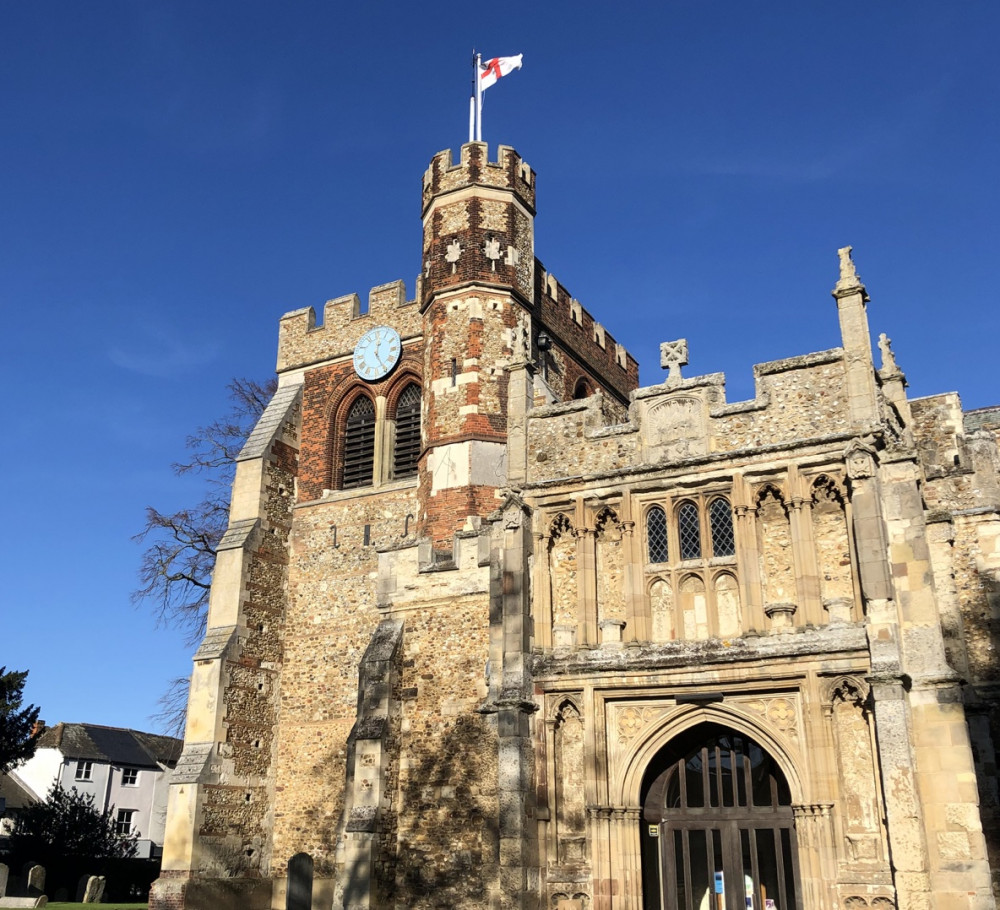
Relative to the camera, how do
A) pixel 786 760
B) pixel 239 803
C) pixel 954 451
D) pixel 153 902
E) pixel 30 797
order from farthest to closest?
pixel 30 797 → pixel 239 803 → pixel 153 902 → pixel 954 451 → pixel 786 760

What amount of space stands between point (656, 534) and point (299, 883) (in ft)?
36.4

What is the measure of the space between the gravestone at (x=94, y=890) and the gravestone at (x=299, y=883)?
12647mm

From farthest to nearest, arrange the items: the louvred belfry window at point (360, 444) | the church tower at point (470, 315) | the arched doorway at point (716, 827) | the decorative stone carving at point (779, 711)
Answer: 1. the louvred belfry window at point (360, 444)
2. the church tower at point (470, 315)
3. the arched doorway at point (716, 827)
4. the decorative stone carving at point (779, 711)

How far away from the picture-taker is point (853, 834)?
1327cm

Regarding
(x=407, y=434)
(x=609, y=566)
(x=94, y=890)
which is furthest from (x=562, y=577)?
(x=94, y=890)

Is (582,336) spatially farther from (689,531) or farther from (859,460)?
(859,460)

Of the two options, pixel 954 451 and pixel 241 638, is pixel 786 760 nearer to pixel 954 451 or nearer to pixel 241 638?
pixel 954 451

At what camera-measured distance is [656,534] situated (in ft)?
52.4

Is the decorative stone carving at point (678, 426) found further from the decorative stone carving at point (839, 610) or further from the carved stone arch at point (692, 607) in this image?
the decorative stone carving at point (839, 610)

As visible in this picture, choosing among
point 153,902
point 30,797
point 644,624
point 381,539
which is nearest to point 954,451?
point 644,624

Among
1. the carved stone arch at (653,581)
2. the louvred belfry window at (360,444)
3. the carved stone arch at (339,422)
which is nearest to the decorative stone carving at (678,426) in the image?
the carved stone arch at (653,581)

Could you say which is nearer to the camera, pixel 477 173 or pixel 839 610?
pixel 839 610

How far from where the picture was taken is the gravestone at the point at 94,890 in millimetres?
30500

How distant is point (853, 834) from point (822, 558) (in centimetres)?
364
